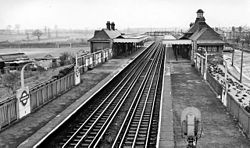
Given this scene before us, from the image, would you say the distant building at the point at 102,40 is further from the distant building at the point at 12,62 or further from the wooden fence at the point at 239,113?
the wooden fence at the point at 239,113

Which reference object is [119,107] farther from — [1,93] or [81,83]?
[1,93]

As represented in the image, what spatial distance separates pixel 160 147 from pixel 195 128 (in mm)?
4157

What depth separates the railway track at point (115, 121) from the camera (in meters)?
12.2

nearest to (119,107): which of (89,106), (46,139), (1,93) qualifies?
(89,106)

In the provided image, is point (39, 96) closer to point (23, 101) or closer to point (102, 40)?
point (23, 101)

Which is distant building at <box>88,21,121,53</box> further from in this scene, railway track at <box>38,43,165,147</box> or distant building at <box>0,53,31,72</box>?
railway track at <box>38,43,165,147</box>

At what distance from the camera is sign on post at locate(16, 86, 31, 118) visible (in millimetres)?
14008

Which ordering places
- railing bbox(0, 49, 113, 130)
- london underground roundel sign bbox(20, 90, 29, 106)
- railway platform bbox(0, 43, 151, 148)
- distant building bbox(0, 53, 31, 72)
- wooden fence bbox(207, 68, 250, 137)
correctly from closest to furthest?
railway platform bbox(0, 43, 151, 148) < wooden fence bbox(207, 68, 250, 137) < railing bbox(0, 49, 113, 130) < london underground roundel sign bbox(20, 90, 29, 106) < distant building bbox(0, 53, 31, 72)

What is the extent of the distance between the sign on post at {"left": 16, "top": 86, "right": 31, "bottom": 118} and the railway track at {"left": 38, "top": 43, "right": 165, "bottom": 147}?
88.4 inches

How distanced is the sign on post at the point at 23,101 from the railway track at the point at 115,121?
88.4 inches

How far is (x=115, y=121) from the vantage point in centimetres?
1516

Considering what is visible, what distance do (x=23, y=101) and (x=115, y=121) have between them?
14.7 ft

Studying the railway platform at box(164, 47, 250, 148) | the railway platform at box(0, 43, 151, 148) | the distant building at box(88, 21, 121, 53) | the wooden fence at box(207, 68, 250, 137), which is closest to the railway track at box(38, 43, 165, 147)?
the railway platform at box(0, 43, 151, 148)

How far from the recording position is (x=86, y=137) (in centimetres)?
1270
